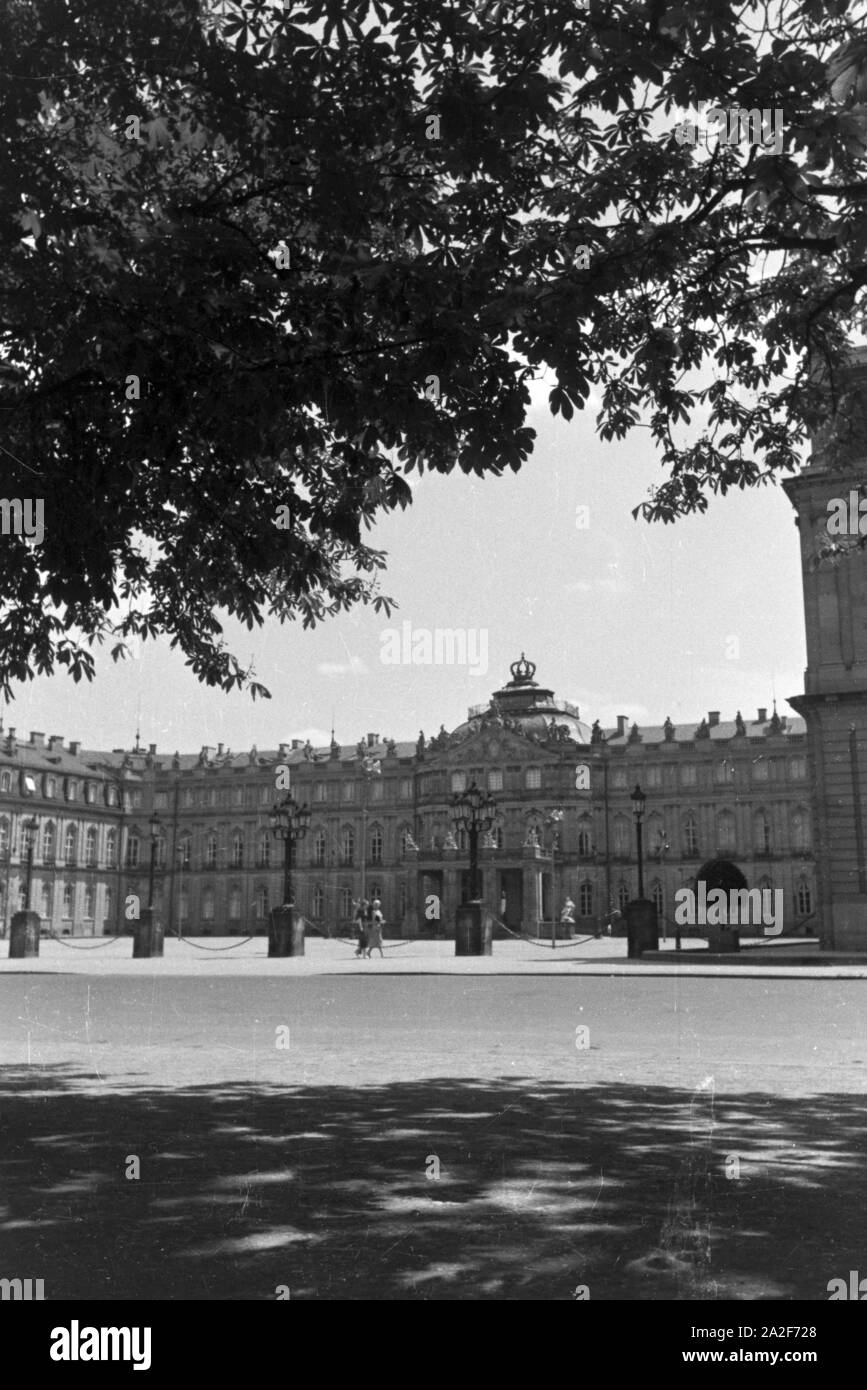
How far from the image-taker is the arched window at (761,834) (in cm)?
8488

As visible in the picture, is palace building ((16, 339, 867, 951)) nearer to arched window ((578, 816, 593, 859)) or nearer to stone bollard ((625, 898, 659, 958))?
arched window ((578, 816, 593, 859))

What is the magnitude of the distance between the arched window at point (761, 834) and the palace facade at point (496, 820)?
0.16 m

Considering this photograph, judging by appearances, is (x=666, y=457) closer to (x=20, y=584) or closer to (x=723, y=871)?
(x=20, y=584)

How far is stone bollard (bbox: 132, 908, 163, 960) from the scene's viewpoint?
1391 inches

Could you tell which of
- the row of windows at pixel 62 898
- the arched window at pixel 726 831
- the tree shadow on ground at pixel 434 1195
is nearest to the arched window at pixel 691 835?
the arched window at pixel 726 831

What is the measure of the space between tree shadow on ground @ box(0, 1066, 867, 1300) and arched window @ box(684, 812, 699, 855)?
3267 inches

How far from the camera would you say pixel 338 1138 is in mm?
7484

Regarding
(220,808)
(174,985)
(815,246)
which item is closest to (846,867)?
(174,985)

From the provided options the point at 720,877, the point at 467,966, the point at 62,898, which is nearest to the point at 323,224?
the point at 467,966

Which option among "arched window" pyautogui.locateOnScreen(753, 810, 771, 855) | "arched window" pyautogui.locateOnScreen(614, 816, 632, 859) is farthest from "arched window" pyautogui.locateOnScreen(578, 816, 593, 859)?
"arched window" pyautogui.locateOnScreen(753, 810, 771, 855)

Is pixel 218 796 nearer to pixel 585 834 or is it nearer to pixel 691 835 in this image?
pixel 585 834

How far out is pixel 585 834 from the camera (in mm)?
96375

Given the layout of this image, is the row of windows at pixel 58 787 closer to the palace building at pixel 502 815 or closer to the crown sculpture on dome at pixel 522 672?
the palace building at pixel 502 815

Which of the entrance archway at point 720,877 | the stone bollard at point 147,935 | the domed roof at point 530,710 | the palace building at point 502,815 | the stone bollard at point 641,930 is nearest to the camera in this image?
the stone bollard at point 641,930
